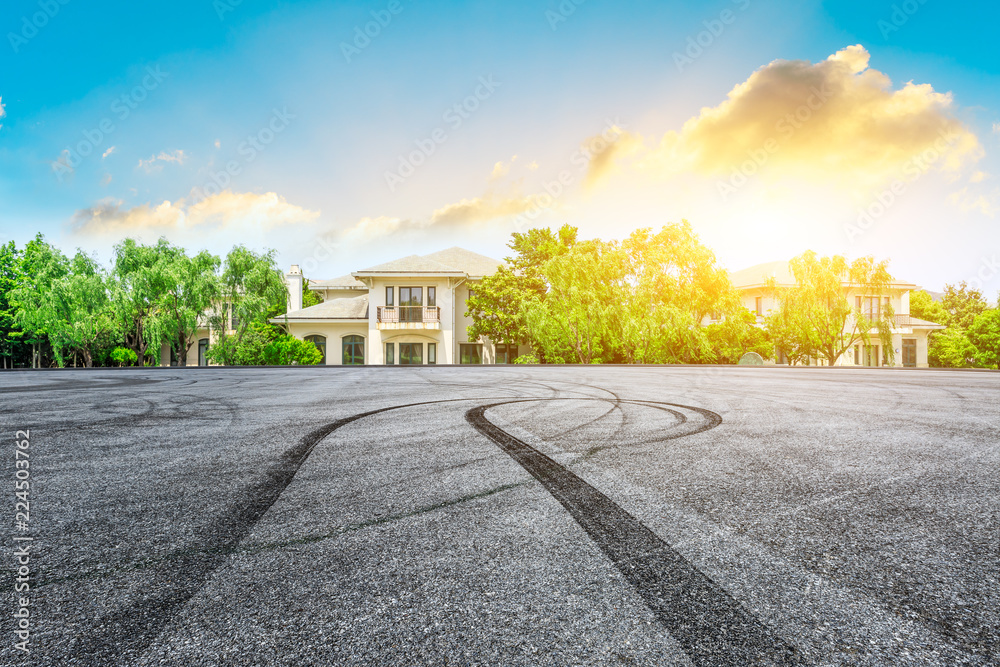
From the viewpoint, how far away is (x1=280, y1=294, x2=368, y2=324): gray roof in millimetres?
30094

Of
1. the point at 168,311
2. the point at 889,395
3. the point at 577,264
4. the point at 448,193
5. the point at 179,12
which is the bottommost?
the point at 889,395

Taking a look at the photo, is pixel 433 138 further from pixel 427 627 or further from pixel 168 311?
pixel 427 627

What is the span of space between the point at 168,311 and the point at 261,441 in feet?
87.3

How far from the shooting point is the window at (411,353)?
30.0 meters

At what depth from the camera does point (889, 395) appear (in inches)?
333

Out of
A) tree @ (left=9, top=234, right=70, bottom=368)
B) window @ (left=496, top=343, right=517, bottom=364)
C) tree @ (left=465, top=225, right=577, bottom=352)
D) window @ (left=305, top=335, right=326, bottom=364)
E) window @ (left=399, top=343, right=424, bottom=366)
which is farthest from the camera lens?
window @ (left=496, top=343, right=517, bottom=364)

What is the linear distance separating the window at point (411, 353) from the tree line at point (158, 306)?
5.20 meters

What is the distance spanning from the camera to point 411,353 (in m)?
30.3

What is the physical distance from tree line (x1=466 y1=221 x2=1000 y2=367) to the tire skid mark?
22545 mm

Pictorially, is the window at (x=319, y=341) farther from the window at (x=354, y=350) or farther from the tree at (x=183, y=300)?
the tree at (x=183, y=300)

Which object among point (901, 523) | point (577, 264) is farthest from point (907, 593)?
point (577, 264)

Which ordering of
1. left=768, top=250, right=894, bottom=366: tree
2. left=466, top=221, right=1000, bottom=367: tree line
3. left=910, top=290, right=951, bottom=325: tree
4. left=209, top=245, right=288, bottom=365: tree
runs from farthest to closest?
1. left=910, top=290, right=951, bottom=325: tree
2. left=768, top=250, right=894, bottom=366: tree
3. left=209, top=245, right=288, bottom=365: tree
4. left=466, top=221, right=1000, bottom=367: tree line

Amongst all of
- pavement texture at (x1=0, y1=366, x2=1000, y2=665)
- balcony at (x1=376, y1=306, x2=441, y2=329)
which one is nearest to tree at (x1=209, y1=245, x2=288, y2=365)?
balcony at (x1=376, y1=306, x2=441, y2=329)

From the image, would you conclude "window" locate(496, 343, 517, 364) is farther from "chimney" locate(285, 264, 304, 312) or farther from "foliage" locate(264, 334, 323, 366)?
"chimney" locate(285, 264, 304, 312)
